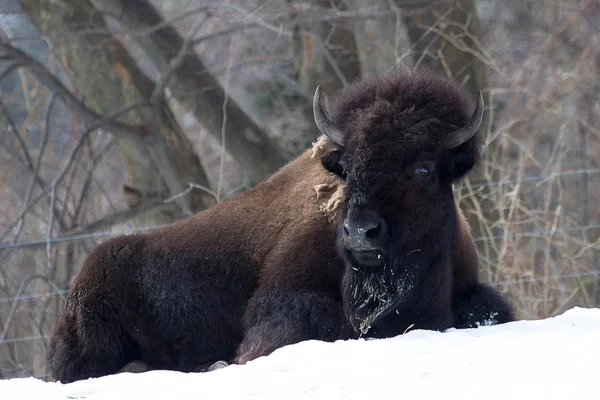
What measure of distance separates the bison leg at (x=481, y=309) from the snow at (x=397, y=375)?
96 cm

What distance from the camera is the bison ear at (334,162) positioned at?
4.64 m

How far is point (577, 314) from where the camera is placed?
14.3 ft

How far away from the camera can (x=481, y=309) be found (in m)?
5.02

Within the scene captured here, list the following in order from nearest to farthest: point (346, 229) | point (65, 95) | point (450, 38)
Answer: point (346, 229)
point (450, 38)
point (65, 95)

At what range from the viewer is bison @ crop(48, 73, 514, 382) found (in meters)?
4.43

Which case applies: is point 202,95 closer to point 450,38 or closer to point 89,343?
point 450,38

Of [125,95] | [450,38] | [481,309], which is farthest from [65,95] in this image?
[481,309]

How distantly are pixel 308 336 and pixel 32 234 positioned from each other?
670 centimetres

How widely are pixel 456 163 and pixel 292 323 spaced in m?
1.18

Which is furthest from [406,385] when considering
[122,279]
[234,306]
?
[122,279]

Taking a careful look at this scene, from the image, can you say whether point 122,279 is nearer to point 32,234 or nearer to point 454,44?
point 454,44

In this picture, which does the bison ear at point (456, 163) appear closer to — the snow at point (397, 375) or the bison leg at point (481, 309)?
the bison leg at point (481, 309)

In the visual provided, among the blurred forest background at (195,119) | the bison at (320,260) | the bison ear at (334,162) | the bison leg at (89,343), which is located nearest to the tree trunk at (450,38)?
the blurred forest background at (195,119)

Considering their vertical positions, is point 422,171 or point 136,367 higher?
point 422,171
